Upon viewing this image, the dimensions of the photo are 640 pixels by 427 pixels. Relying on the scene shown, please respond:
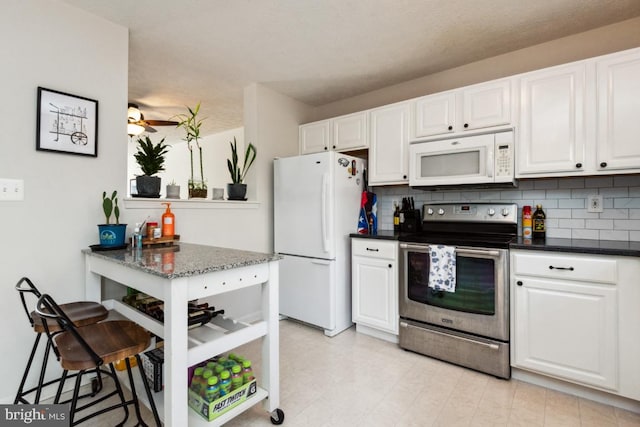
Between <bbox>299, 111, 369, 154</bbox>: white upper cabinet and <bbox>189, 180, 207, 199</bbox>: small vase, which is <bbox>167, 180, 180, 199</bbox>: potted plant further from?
<bbox>299, 111, 369, 154</bbox>: white upper cabinet

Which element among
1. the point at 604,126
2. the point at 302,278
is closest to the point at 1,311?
the point at 302,278

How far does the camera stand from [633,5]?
2.02 meters

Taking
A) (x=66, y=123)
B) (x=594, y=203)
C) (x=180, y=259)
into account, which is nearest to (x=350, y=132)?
(x=594, y=203)

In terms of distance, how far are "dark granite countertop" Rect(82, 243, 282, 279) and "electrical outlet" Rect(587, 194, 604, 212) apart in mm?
2304

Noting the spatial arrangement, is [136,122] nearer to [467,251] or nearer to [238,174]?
[238,174]

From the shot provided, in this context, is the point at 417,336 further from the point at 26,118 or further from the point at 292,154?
the point at 26,118

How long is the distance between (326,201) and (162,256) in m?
1.47

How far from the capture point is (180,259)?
5.22 feet

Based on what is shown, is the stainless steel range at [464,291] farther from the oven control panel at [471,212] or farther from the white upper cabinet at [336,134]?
the white upper cabinet at [336,134]

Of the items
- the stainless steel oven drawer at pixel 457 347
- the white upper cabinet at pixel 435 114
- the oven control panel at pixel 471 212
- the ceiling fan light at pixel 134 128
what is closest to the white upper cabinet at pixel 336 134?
the white upper cabinet at pixel 435 114

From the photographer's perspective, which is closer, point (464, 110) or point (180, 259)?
point (180, 259)

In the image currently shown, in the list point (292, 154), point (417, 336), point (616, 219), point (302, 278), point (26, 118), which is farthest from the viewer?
point (292, 154)

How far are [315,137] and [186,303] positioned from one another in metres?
2.57

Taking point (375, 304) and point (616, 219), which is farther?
point (375, 304)
